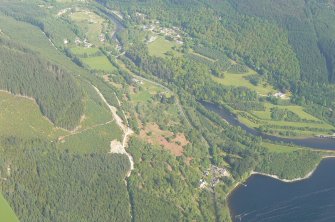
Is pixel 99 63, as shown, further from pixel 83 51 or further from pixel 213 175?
pixel 213 175

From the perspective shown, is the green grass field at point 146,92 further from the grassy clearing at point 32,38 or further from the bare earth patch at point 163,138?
the grassy clearing at point 32,38

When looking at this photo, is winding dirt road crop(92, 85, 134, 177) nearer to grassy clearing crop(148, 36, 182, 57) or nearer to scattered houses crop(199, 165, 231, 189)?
scattered houses crop(199, 165, 231, 189)

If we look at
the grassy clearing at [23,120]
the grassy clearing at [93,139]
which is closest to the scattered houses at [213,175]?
the grassy clearing at [93,139]

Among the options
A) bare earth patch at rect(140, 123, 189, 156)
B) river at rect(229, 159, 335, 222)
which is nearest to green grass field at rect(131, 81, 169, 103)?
bare earth patch at rect(140, 123, 189, 156)

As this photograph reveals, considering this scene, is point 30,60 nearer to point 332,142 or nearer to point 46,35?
point 46,35

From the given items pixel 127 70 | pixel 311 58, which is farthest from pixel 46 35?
pixel 311 58

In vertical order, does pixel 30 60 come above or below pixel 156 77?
above

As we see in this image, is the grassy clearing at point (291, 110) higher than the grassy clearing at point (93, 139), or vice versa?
the grassy clearing at point (93, 139)
